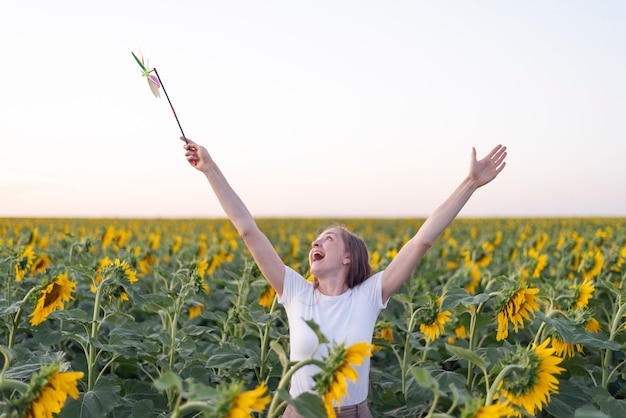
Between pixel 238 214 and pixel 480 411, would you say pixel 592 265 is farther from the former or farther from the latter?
pixel 480 411

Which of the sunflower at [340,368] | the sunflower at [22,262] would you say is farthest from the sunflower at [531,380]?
the sunflower at [22,262]

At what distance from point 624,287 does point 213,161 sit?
4214 millimetres

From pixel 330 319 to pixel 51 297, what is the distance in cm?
150

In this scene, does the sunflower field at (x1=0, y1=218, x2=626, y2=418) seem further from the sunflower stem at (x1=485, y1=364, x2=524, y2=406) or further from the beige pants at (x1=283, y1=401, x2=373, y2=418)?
the beige pants at (x1=283, y1=401, x2=373, y2=418)

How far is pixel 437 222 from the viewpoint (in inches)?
118

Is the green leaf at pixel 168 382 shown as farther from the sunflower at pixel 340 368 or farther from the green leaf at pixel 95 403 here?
the green leaf at pixel 95 403

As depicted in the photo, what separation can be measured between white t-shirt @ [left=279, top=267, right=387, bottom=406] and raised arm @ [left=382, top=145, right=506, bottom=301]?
7 cm

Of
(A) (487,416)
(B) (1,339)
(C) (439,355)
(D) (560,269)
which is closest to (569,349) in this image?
(C) (439,355)

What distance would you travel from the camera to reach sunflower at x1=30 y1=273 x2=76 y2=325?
11.0 ft

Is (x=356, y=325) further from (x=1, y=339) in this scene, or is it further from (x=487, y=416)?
(x=1, y=339)

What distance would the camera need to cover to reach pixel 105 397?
3059 millimetres

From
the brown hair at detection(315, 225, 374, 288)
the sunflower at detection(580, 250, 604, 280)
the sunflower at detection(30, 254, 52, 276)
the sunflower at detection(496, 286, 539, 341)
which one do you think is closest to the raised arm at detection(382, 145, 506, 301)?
the brown hair at detection(315, 225, 374, 288)

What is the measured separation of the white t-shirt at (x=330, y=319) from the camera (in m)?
2.75

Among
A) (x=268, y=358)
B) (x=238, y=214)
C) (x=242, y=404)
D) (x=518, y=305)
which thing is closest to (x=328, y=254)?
(x=238, y=214)
